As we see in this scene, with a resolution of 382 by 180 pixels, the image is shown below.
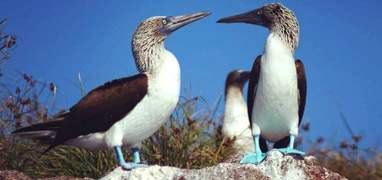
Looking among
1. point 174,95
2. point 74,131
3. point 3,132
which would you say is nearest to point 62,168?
point 3,132

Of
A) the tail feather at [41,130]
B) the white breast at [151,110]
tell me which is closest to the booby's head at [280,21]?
the white breast at [151,110]

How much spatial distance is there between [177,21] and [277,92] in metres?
1.32

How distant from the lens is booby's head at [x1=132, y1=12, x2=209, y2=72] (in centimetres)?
664

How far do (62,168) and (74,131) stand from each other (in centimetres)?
324

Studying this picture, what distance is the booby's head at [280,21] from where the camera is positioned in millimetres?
6570

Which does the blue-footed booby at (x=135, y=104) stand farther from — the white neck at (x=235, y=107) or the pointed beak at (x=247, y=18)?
the white neck at (x=235, y=107)

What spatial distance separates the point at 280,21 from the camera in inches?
261

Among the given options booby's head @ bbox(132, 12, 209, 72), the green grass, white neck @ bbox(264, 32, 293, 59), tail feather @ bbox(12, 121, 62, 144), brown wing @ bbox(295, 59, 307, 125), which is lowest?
the green grass

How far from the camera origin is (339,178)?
570 cm

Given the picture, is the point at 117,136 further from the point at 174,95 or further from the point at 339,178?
the point at 339,178

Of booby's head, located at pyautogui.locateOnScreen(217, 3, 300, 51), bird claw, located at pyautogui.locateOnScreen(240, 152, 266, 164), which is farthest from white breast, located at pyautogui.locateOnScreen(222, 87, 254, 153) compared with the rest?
bird claw, located at pyautogui.locateOnScreen(240, 152, 266, 164)

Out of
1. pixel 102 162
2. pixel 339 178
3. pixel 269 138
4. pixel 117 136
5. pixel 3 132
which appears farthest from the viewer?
pixel 3 132

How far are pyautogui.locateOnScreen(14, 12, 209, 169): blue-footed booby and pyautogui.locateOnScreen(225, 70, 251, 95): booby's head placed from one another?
3.89 meters

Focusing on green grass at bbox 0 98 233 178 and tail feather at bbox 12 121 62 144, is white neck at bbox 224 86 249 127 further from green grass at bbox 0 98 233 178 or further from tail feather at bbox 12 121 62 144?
tail feather at bbox 12 121 62 144
